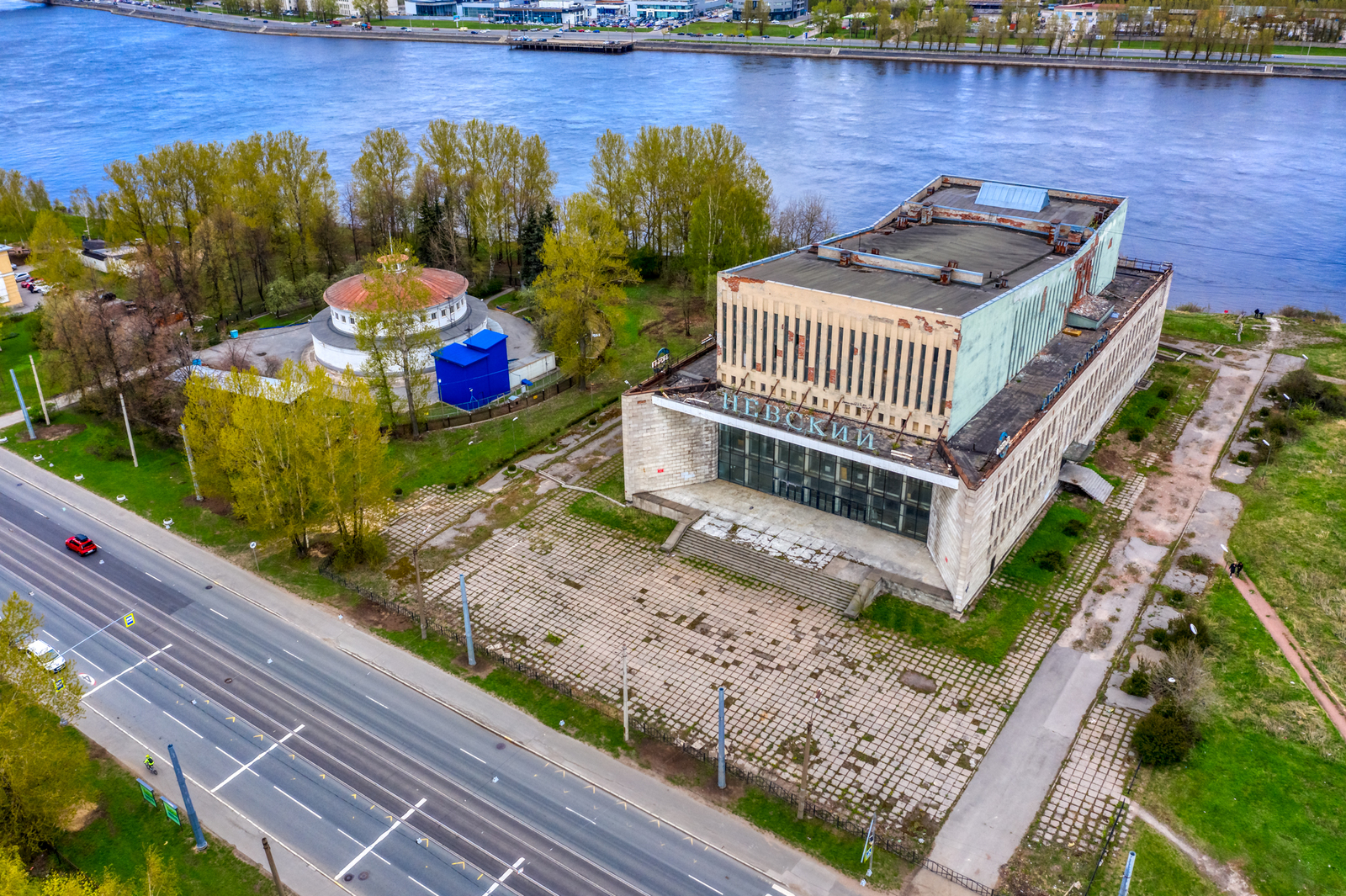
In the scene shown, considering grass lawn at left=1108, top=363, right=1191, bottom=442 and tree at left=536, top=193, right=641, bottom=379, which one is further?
tree at left=536, top=193, right=641, bottom=379

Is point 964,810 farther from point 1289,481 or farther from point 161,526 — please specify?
point 161,526

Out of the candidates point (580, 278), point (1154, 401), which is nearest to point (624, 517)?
point (580, 278)

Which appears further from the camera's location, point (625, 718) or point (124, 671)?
point (124, 671)

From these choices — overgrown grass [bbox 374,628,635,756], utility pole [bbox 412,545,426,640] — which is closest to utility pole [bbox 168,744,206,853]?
overgrown grass [bbox 374,628,635,756]

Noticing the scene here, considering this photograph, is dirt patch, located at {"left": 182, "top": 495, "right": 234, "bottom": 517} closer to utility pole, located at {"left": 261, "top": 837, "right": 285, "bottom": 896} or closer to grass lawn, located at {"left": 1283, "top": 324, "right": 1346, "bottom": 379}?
utility pole, located at {"left": 261, "top": 837, "right": 285, "bottom": 896}

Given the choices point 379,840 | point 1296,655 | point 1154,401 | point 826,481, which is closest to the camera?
point 379,840

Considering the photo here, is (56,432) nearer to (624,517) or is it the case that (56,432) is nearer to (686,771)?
(624,517)
